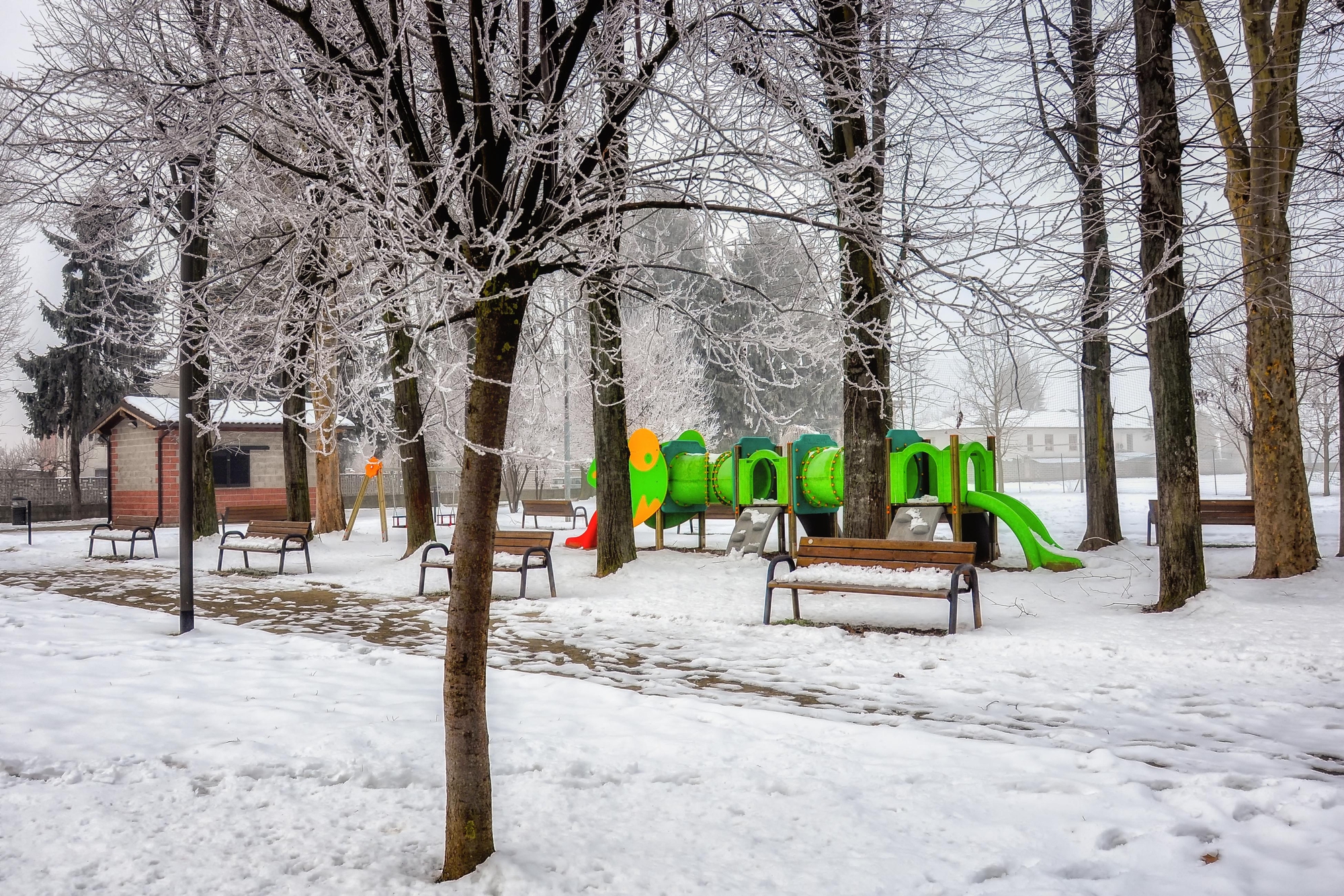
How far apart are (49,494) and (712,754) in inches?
1434

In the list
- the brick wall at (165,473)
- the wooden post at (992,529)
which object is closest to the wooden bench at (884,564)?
the wooden post at (992,529)

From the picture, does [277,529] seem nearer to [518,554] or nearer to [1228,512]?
[518,554]

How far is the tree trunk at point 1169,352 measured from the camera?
7.78m

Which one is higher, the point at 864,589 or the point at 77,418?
the point at 77,418

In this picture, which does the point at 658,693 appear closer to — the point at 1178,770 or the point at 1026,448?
the point at 1178,770

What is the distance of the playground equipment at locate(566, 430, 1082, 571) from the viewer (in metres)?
11.5

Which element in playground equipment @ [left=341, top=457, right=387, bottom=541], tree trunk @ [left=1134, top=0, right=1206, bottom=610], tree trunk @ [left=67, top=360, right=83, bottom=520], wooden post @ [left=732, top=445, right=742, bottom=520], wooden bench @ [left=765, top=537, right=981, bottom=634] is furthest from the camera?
tree trunk @ [left=67, top=360, right=83, bottom=520]

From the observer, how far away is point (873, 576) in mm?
7859

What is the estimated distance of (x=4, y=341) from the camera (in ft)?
94.3

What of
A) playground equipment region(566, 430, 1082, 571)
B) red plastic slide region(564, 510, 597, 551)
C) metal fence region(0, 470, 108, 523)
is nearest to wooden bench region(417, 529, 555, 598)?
playground equipment region(566, 430, 1082, 571)

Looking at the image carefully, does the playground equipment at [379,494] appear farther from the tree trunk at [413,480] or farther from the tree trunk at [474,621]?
the tree trunk at [474,621]

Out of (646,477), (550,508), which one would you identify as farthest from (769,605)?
(550,508)

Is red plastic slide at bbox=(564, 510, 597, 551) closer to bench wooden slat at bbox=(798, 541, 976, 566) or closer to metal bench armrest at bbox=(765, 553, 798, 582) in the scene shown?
metal bench armrest at bbox=(765, 553, 798, 582)

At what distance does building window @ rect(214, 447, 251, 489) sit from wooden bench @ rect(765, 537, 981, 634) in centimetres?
2367
